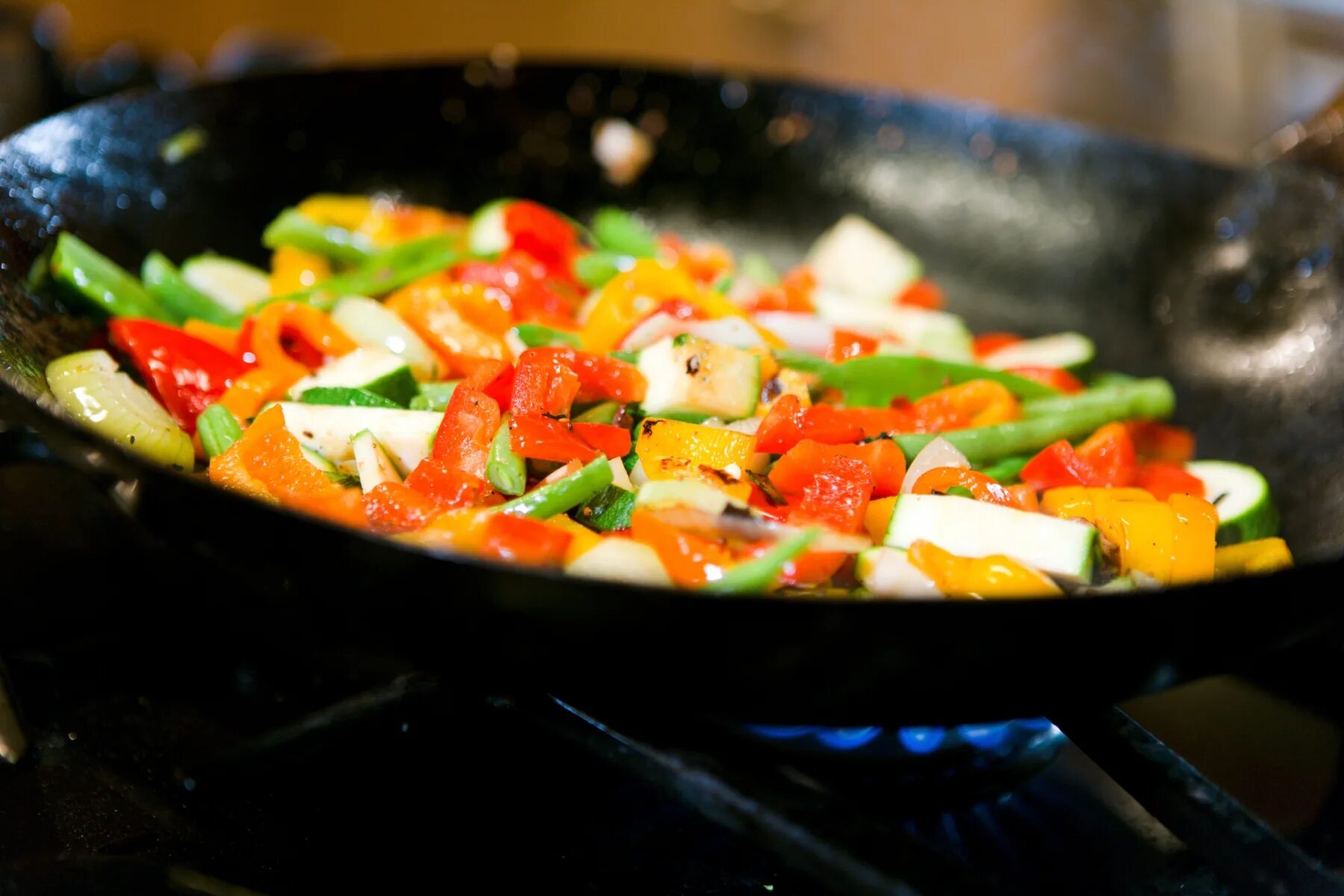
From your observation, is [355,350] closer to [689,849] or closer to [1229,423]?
[689,849]

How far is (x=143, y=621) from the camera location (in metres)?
1.62

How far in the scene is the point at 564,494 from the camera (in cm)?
140

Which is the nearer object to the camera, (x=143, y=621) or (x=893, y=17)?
(x=143, y=621)

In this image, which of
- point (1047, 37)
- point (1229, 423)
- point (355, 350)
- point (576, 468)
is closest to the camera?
point (576, 468)

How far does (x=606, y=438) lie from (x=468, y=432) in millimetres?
197

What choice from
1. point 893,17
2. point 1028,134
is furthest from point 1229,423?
point 893,17

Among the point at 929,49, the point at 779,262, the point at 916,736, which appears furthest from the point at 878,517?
the point at 929,49

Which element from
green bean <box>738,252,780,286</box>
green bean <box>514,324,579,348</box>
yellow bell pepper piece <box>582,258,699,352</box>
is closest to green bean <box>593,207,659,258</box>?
green bean <box>738,252,780,286</box>

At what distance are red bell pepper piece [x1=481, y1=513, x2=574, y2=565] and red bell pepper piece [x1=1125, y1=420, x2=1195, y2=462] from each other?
1.23m

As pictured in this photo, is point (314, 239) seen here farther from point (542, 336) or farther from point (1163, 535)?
point (1163, 535)

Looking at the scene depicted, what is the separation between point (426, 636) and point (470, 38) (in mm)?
4671

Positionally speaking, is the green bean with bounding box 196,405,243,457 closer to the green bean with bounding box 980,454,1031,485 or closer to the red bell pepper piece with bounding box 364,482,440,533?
the red bell pepper piece with bounding box 364,482,440,533

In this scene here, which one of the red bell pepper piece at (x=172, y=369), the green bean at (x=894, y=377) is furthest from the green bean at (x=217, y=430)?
the green bean at (x=894, y=377)

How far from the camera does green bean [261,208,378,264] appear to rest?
82.9 inches
